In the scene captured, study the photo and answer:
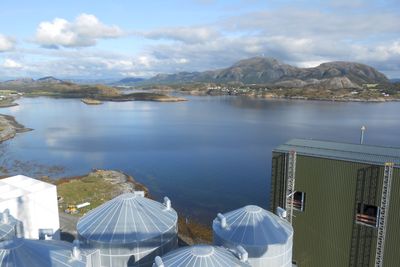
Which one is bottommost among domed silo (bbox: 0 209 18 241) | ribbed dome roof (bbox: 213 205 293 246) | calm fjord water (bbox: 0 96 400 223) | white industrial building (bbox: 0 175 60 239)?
calm fjord water (bbox: 0 96 400 223)

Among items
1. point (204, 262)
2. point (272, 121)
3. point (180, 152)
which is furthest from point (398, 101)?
point (204, 262)

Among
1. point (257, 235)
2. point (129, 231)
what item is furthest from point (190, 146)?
point (129, 231)

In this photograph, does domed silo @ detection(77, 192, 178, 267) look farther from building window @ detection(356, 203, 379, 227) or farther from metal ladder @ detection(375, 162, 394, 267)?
metal ladder @ detection(375, 162, 394, 267)

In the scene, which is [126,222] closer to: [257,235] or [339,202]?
[257,235]

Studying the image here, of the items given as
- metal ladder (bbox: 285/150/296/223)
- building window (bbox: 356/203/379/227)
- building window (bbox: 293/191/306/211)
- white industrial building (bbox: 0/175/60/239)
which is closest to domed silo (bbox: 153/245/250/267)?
metal ladder (bbox: 285/150/296/223)

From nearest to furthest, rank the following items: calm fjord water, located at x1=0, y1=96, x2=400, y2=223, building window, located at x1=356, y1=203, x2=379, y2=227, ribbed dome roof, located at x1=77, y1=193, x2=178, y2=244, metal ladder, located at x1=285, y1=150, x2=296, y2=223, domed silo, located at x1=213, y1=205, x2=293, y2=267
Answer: ribbed dome roof, located at x1=77, y1=193, x2=178, y2=244 → domed silo, located at x1=213, y1=205, x2=293, y2=267 → building window, located at x1=356, y1=203, x2=379, y2=227 → metal ladder, located at x1=285, y1=150, x2=296, y2=223 → calm fjord water, located at x1=0, y1=96, x2=400, y2=223

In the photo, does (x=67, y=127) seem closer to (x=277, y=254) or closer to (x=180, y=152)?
(x=180, y=152)
